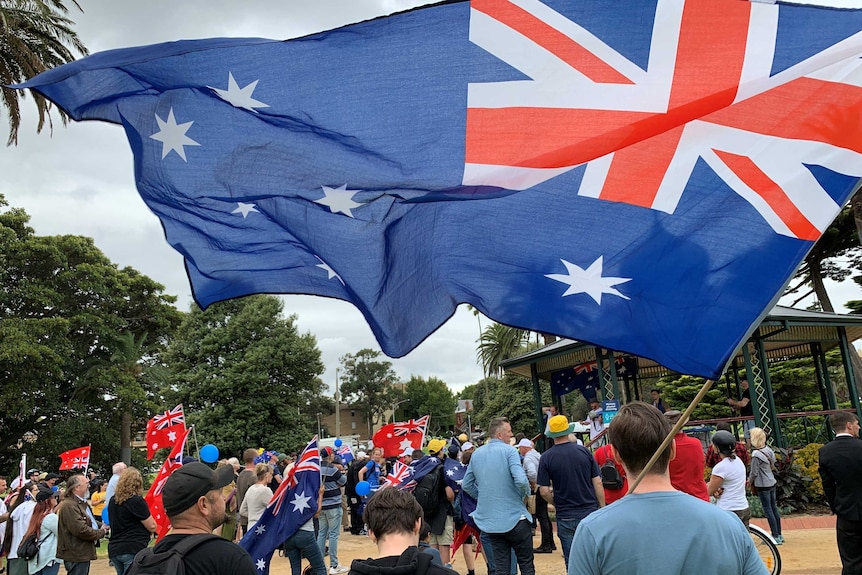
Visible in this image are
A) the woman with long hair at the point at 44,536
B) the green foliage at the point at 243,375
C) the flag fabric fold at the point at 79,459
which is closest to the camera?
the woman with long hair at the point at 44,536

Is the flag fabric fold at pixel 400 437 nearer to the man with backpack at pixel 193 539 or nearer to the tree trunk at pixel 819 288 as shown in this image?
the man with backpack at pixel 193 539

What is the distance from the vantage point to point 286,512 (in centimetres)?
823

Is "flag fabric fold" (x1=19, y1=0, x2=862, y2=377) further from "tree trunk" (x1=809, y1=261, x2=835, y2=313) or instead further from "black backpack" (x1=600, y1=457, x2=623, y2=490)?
"tree trunk" (x1=809, y1=261, x2=835, y2=313)

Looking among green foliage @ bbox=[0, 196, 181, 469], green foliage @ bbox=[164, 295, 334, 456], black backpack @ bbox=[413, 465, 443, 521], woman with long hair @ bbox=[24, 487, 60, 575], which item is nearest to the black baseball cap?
black backpack @ bbox=[413, 465, 443, 521]

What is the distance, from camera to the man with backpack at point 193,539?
3.05 m

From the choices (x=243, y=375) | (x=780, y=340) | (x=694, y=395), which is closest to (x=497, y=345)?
(x=243, y=375)

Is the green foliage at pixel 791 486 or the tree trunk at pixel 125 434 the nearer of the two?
the green foliage at pixel 791 486

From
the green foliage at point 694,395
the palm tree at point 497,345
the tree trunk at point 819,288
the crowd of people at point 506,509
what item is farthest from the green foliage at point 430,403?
the crowd of people at point 506,509

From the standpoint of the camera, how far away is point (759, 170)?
3.65m

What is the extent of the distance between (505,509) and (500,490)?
0.64 feet

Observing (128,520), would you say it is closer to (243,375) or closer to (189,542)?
(189,542)

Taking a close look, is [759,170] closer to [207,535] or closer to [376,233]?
[376,233]

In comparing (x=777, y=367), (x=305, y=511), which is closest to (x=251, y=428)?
(x=777, y=367)

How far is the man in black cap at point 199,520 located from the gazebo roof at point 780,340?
11.1 meters
